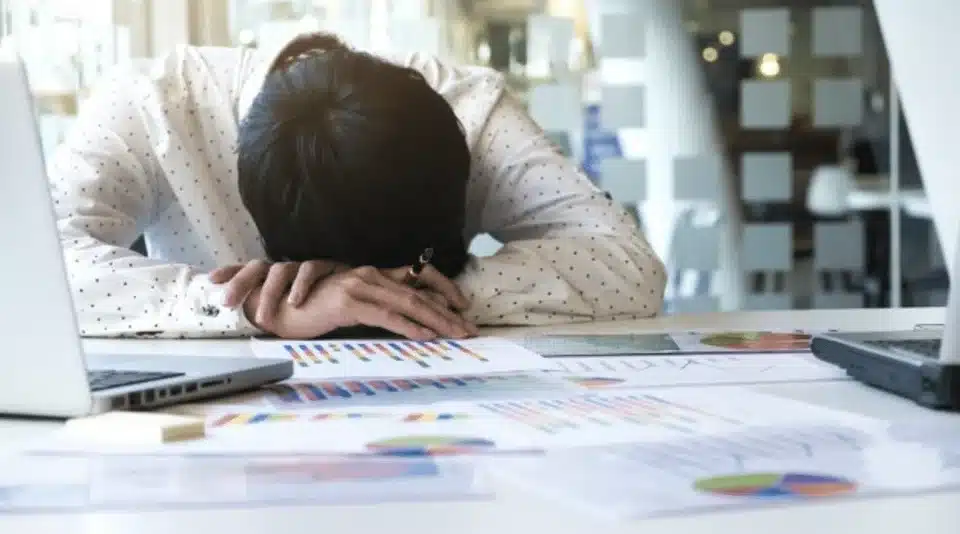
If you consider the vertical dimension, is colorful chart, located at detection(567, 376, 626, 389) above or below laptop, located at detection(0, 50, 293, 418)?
below

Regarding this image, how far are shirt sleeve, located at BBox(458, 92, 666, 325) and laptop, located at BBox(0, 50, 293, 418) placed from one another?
73 centimetres

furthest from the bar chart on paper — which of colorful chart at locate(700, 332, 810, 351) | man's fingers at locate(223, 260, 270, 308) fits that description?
man's fingers at locate(223, 260, 270, 308)

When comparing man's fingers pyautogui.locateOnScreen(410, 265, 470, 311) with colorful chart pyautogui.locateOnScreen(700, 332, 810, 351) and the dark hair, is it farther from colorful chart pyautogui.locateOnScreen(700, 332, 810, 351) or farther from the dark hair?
colorful chart pyautogui.locateOnScreen(700, 332, 810, 351)

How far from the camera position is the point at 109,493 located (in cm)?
68

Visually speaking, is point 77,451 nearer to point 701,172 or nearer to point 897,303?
point 701,172

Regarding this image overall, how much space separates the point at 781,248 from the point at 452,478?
11.6 feet

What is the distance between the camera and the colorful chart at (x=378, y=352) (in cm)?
127

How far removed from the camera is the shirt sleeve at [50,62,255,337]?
155 centimetres

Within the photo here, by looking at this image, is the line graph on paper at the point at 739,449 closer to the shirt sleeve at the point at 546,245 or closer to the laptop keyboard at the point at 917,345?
the laptop keyboard at the point at 917,345

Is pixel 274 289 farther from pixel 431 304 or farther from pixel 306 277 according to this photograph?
pixel 431 304

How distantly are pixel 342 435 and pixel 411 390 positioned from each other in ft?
0.69

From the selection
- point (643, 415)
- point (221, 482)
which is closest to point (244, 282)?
point (643, 415)

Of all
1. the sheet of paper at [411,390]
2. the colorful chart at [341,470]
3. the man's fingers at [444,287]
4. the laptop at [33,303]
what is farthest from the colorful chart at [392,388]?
the man's fingers at [444,287]

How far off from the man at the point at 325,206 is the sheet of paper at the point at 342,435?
1.81 ft
